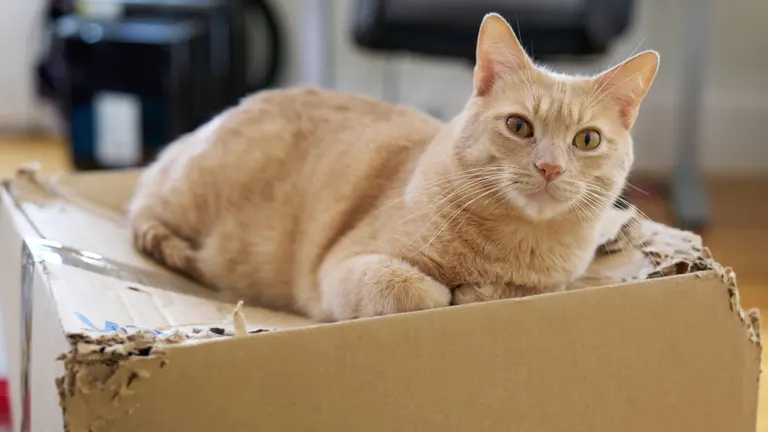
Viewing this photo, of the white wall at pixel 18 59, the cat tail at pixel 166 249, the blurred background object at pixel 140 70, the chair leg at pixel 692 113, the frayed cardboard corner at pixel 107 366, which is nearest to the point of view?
the frayed cardboard corner at pixel 107 366

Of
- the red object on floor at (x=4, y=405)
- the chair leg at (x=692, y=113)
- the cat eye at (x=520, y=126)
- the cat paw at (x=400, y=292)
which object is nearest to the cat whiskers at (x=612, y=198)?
the cat eye at (x=520, y=126)

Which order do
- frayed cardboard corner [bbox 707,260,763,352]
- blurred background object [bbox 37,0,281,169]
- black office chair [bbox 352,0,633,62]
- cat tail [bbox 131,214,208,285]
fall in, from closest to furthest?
frayed cardboard corner [bbox 707,260,763,352]
cat tail [bbox 131,214,208,285]
black office chair [bbox 352,0,633,62]
blurred background object [bbox 37,0,281,169]

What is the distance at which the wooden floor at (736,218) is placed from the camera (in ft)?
6.96

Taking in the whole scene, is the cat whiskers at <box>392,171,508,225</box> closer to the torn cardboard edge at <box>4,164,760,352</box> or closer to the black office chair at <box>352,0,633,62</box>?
the torn cardboard edge at <box>4,164,760,352</box>

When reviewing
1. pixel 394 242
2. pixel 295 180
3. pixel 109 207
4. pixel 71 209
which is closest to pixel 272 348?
pixel 394 242

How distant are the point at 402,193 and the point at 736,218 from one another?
1.77 meters

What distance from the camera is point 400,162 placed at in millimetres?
1346

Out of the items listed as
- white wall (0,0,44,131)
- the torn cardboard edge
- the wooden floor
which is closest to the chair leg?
the wooden floor

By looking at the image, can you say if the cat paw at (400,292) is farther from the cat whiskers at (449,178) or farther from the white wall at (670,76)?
the white wall at (670,76)

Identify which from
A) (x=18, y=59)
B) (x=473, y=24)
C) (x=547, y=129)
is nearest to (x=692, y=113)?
(x=473, y=24)

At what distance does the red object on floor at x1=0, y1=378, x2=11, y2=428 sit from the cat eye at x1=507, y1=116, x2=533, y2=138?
1012 millimetres

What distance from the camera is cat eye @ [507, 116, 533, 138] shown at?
109 centimetres

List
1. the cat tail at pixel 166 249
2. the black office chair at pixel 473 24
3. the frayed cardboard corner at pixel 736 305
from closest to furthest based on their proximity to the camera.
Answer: the frayed cardboard corner at pixel 736 305 → the cat tail at pixel 166 249 → the black office chair at pixel 473 24

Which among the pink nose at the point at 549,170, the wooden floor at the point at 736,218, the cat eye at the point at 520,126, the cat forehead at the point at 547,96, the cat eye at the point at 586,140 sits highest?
the cat forehead at the point at 547,96
